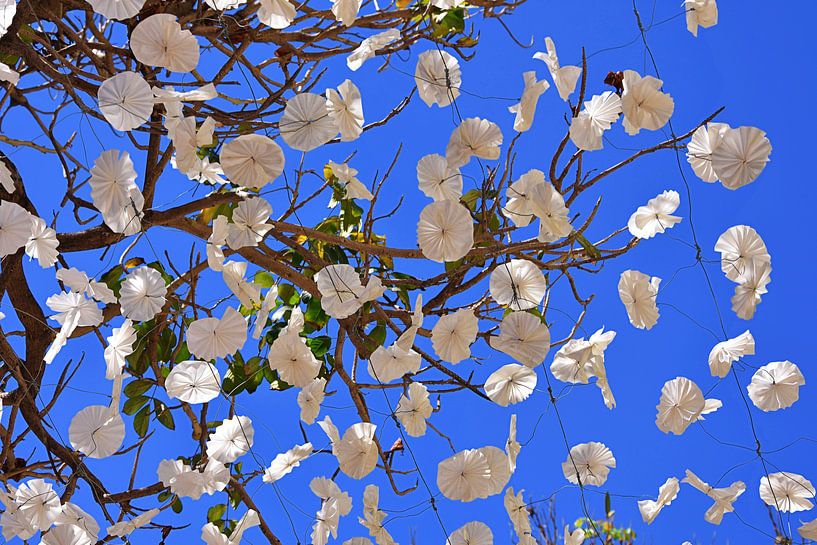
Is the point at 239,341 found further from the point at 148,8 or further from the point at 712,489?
the point at 712,489

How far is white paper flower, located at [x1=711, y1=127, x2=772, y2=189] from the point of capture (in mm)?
998

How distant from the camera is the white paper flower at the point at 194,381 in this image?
42.8 inches

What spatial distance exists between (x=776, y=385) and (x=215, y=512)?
37.4 inches

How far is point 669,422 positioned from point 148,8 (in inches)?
39.3

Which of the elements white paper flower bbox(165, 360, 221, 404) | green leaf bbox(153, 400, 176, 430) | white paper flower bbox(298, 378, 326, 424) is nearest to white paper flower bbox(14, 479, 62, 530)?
green leaf bbox(153, 400, 176, 430)

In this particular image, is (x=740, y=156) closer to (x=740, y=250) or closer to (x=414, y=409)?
(x=740, y=250)

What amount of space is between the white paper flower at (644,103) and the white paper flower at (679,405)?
0.37 metres

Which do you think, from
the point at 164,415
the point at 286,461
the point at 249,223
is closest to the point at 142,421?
the point at 164,415

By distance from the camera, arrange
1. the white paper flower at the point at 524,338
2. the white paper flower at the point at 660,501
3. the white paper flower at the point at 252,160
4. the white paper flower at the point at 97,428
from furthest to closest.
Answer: the white paper flower at the point at 660,501 < the white paper flower at the point at 97,428 < the white paper flower at the point at 524,338 < the white paper flower at the point at 252,160

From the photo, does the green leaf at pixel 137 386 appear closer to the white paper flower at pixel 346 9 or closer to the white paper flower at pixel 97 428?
the white paper flower at pixel 97 428

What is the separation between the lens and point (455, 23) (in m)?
1.25

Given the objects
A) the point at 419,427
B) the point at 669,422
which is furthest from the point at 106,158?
the point at 669,422

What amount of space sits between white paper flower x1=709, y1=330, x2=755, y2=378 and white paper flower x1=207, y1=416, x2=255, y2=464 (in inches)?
26.1

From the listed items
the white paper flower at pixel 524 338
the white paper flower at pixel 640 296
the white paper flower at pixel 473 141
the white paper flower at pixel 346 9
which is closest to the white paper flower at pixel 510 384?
the white paper flower at pixel 524 338
